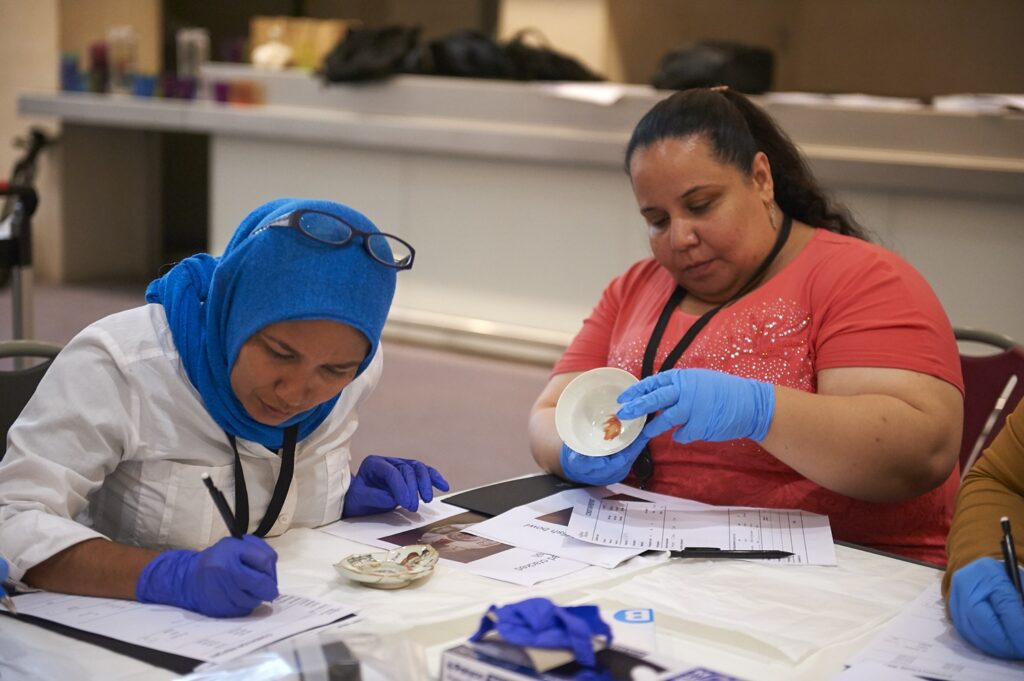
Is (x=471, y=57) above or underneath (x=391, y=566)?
above

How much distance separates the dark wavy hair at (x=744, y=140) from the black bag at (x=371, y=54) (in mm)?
3592

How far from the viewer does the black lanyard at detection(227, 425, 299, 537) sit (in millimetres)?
1446

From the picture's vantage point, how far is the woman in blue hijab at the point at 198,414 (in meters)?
1.29

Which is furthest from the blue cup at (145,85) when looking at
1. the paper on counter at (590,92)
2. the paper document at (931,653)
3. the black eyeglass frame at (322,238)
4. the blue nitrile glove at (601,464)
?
the paper document at (931,653)

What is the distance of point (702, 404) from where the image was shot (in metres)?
1.68

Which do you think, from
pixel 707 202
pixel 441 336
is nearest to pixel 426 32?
pixel 441 336

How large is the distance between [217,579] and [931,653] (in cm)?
80

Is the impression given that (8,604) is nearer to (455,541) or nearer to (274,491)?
(274,491)

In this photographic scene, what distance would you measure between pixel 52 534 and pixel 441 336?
4.18 metres

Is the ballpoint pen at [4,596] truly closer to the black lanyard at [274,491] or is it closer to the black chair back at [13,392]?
the black lanyard at [274,491]

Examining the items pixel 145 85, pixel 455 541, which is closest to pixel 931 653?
pixel 455 541

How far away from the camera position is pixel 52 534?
129 centimetres

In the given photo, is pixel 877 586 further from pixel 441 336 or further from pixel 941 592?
pixel 441 336

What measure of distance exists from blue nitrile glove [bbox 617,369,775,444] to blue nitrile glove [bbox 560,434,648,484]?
0.06m
